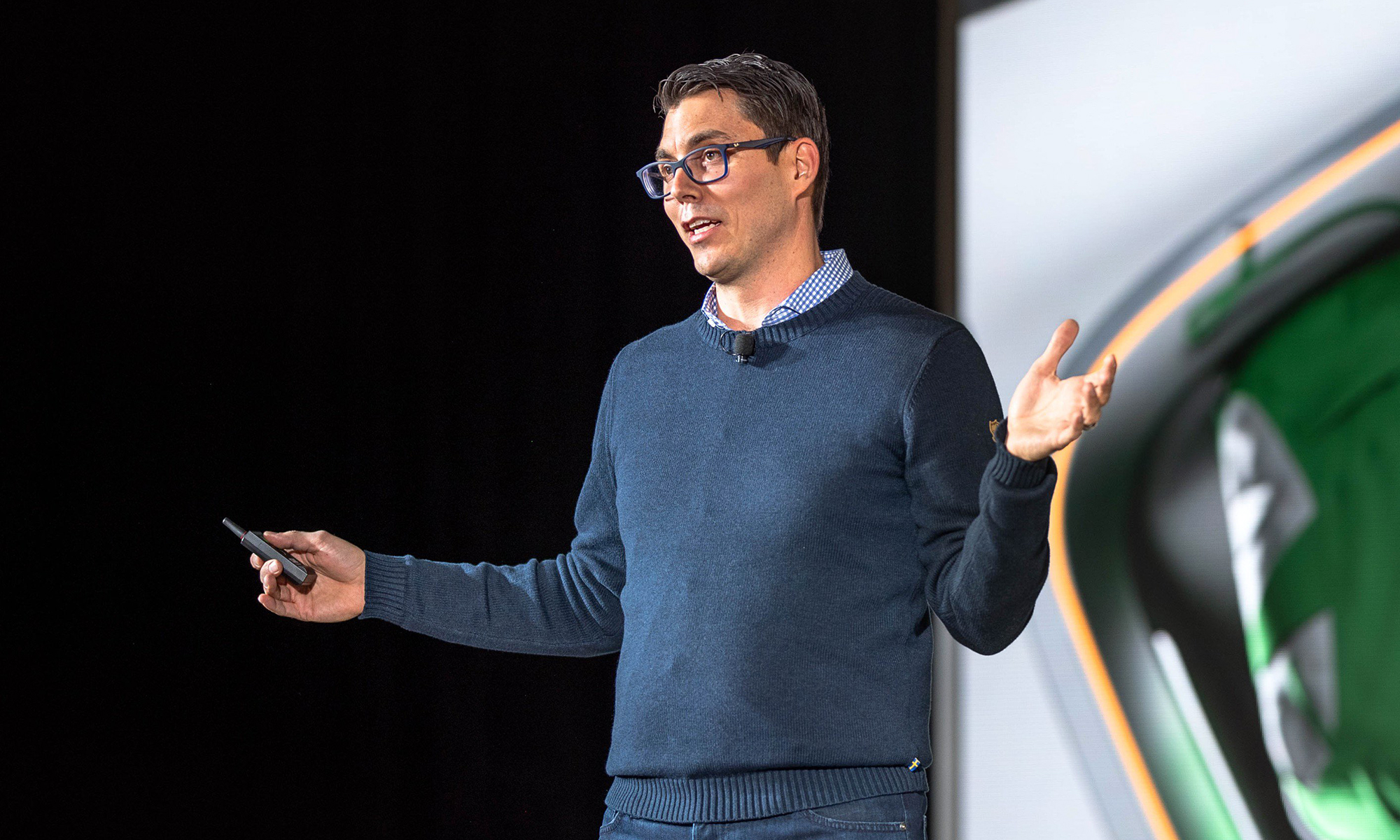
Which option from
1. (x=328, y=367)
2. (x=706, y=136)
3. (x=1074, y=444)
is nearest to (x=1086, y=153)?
(x=1074, y=444)

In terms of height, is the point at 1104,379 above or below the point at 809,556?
above

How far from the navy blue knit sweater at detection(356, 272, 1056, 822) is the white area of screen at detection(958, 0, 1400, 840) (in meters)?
1.05

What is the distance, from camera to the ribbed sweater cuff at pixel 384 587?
139 centimetres

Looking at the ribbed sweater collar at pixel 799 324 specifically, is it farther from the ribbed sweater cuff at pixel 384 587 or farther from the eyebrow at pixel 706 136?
the ribbed sweater cuff at pixel 384 587

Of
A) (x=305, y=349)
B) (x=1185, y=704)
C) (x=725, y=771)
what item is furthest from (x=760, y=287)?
(x=1185, y=704)

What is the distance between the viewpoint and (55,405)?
1.58m

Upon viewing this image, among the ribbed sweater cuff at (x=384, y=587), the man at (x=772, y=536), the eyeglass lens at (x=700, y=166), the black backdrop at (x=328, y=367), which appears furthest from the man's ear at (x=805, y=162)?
the black backdrop at (x=328, y=367)

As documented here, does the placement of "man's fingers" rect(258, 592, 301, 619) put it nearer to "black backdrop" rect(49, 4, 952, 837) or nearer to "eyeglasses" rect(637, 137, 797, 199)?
"black backdrop" rect(49, 4, 952, 837)

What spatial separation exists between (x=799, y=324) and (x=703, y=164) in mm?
212

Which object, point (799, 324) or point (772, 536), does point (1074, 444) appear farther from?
point (772, 536)

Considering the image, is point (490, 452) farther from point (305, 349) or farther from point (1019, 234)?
point (1019, 234)

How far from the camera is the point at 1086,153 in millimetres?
2311

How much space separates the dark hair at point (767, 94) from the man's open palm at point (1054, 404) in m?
0.48

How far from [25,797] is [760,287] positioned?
1026mm
